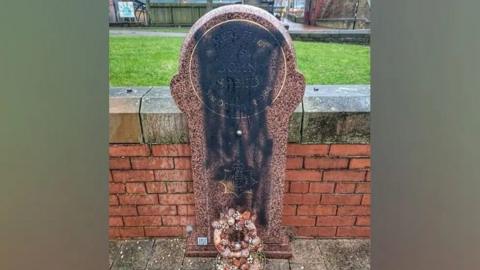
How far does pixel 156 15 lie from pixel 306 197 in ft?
18.6

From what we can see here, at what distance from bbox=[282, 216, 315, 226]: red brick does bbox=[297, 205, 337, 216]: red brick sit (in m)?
0.04

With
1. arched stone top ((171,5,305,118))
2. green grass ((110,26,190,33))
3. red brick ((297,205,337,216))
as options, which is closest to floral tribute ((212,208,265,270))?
red brick ((297,205,337,216))

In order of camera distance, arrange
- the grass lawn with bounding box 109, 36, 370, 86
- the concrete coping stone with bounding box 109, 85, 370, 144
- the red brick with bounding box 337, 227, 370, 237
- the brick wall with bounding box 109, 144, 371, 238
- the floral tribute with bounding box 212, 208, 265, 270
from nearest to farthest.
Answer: the floral tribute with bounding box 212, 208, 265, 270 < the concrete coping stone with bounding box 109, 85, 370, 144 < the brick wall with bounding box 109, 144, 371, 238 < the red brick with bounding box 337, 227, 370, 237 < the grass lawn with bounding box 109, 36, 370, 86

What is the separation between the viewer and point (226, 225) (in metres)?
1.73

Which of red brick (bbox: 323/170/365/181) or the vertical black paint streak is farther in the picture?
red brick (bbox: 323/170/365/181)

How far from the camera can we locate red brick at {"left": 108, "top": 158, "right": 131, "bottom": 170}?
77.4 inches

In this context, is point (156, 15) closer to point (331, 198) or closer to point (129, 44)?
point (129, 44)

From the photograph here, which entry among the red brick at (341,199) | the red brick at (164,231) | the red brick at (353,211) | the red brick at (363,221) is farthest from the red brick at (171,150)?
the red brick at (363,221)

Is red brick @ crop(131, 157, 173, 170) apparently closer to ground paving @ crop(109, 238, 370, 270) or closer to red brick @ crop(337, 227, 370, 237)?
ground paving @ crop(109, 238, 370, 270)

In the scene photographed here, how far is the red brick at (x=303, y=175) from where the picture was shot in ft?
6.61

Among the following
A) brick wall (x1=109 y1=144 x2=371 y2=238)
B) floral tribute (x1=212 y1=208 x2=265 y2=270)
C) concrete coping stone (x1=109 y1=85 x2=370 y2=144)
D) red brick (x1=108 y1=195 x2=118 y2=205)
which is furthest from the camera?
red brick (x1=108 y1=195 x2=118 y2=205)

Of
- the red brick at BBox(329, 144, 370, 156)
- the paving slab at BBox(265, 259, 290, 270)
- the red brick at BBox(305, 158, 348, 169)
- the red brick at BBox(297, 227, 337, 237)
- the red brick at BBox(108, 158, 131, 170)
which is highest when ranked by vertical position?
the red brick at BBox(329, 144, 370, 156)

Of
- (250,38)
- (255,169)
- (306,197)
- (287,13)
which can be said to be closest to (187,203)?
(255,169)

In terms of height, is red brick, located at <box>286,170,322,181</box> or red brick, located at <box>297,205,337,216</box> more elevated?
red brick, located at <box>286,170,322,181</box>
